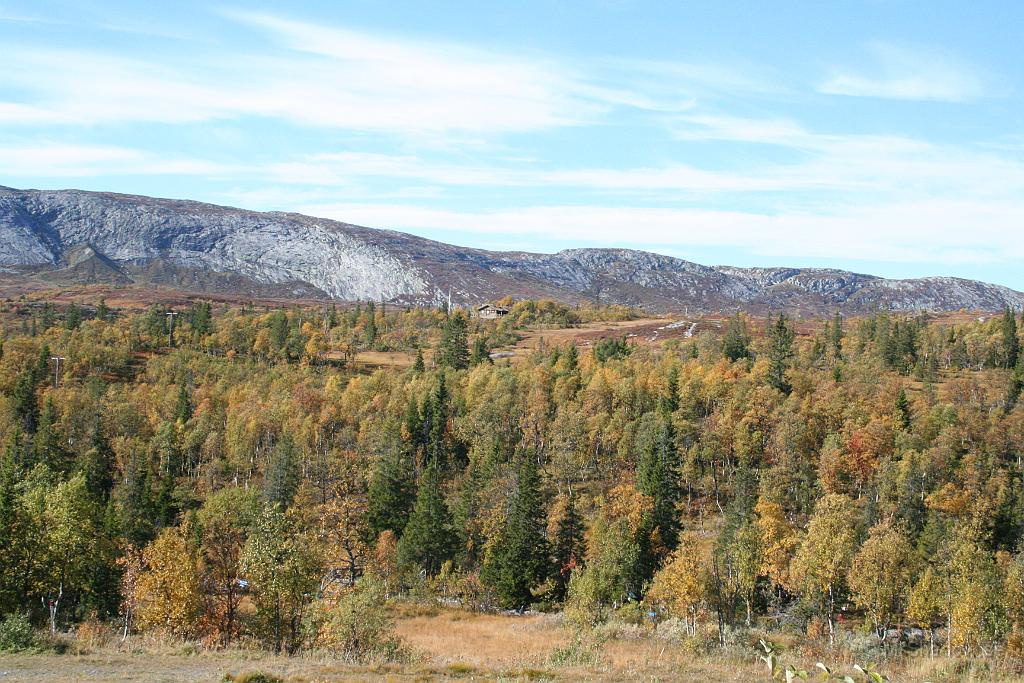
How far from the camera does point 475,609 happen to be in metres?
76.8

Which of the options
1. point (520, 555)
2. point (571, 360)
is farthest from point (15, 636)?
point (571, 360)

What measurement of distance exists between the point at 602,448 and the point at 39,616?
8516 cm

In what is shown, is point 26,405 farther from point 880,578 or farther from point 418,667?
point 880,578

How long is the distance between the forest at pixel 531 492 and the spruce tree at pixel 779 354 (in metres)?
0.77

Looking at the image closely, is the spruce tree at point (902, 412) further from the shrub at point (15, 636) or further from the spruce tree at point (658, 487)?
the shrub at point (15, 636)

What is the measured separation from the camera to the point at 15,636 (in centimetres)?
3341

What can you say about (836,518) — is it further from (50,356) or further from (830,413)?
(50,356)

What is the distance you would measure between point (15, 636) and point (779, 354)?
135796mm

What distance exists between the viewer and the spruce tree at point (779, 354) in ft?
447

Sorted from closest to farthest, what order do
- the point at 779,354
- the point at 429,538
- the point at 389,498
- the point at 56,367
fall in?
the point at 429,538
the point at 389,498
the point at 779,354
the point at 56,367

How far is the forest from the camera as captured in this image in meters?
52.1

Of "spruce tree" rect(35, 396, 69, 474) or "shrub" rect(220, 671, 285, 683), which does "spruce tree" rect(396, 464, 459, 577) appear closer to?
"spruce tree" rect(35, 396, 69, 474)

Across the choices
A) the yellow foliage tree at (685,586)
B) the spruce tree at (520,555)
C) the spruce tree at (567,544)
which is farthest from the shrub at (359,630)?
the spruce tree at (567,544)

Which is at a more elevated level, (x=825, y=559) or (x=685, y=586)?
(x=825, y=559)
